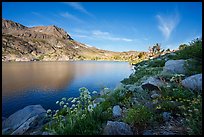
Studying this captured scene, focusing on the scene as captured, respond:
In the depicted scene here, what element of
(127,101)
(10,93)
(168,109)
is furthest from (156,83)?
(10,93)

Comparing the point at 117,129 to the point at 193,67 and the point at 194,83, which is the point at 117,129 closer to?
the point at 194,83

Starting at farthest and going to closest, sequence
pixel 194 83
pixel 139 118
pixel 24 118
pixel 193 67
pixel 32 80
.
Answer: pixel 32 80
pixel 24 118
pixel 193 67
pixel 194 83
pixel 139 118

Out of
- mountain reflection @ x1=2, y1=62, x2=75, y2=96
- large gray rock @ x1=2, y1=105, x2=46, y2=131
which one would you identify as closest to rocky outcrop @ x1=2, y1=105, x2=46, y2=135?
large gray rock @ x1=2, y1=105, x2=46, y2=131

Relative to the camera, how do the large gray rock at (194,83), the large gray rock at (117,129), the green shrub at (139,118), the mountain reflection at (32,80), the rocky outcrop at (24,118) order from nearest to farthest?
the large gray rock at (117,129) → the green shrub at (139,118) → the large gray rock at (194,83) → the rocky outcrop at (24,118) → the mountain reflection at (32,80)

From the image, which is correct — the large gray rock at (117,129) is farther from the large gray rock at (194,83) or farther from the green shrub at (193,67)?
the green shrub at (193,67)

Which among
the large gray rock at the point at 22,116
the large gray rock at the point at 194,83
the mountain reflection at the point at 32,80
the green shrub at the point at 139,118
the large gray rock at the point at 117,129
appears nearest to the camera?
the large gray rock at the point at 117,129

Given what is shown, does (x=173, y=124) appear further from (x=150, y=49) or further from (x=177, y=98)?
(x=150, y=49)

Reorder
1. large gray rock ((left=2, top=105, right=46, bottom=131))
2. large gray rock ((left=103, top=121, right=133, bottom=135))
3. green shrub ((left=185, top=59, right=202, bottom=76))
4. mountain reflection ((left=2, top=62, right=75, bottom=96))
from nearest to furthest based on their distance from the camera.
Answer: large gray rock ((left=103, top=121, right=133, bottom=135)) < green shrub ((left=185, top=59, right=202, bottom=76)) < large gray rock ((left=2, top=105, right=46, bottom=131)) < mountain reflection ((left=2, top=62, right=75, bottom=96))

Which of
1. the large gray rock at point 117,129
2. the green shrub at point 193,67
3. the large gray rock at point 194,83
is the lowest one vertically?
the large gray rock at point 117,129

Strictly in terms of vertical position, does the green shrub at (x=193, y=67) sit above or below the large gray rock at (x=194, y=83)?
above

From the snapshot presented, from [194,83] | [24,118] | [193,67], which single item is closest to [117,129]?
[194,83]

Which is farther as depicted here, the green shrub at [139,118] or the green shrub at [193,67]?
the green shrub at [193,67]

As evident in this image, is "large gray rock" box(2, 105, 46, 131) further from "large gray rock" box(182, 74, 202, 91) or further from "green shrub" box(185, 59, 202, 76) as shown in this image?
"green shrub" box(185, 59, 202, 76)

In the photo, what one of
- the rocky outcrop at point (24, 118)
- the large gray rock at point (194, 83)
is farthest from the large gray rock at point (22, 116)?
the large gray rock at point (194, 83)
